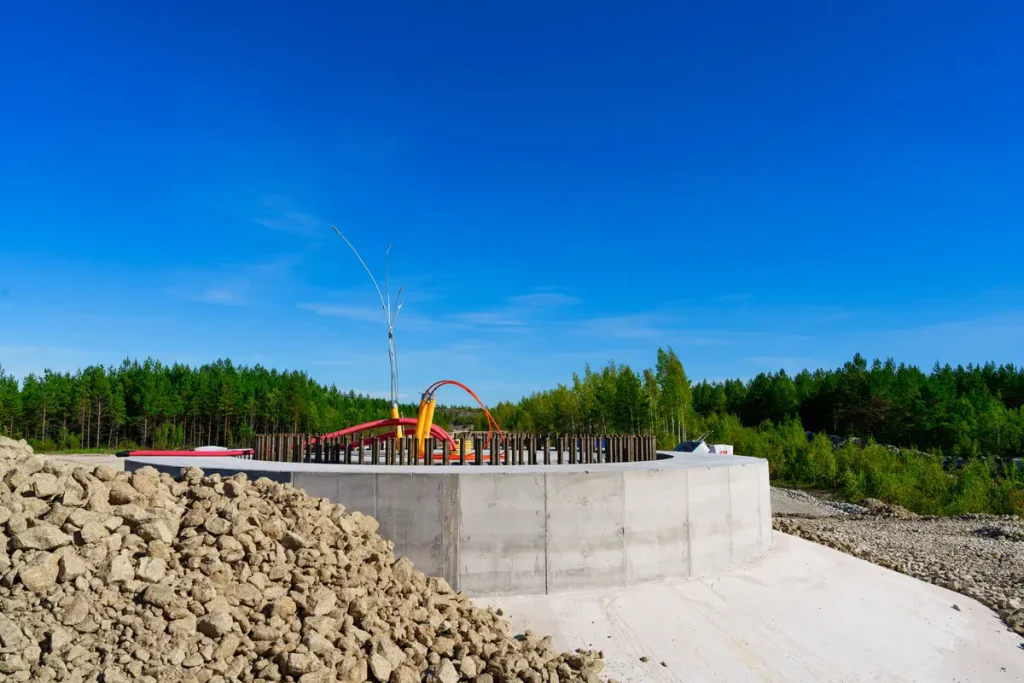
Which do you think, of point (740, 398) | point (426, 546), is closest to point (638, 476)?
point (426, 546)

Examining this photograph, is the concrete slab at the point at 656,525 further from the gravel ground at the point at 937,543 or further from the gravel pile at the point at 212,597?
the gravel ground at the point at 937,543

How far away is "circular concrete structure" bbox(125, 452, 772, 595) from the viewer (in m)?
9.95

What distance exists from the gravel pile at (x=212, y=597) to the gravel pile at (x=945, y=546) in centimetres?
1027

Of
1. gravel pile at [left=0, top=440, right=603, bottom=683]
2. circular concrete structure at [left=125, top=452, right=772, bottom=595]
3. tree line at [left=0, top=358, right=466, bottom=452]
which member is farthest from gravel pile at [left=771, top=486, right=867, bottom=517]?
tree line at [left=0, top=358, right=466, bottom=452]

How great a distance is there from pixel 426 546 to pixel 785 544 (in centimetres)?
855

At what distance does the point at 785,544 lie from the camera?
1430cm

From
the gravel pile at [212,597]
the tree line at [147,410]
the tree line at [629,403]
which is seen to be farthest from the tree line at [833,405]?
the gravel pile at [212,597]

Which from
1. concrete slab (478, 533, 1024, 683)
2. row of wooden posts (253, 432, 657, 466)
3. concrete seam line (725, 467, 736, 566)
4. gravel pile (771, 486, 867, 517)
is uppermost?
row of wooden posts (253, 432, 657, 466)

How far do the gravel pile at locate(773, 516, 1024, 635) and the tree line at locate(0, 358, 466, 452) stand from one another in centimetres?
4565

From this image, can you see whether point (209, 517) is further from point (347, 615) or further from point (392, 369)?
point (392, 369)

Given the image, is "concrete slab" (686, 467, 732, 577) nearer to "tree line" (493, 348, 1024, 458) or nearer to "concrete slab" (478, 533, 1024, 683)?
"concrete slab" (478, 533, 1024, 683)

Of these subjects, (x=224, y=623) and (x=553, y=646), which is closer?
(x=224, y=623)

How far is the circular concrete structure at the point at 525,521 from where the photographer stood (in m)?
9.95

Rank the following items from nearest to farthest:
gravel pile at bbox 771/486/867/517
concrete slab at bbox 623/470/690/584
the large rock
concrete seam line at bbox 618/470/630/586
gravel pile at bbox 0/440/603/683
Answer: gravel pile at bbox 0/440/603/683 → the large rock → concrete seam line at bbox 618/470/630/586 → concrete slab at bbox 623/470/690/584 → gravel pile at bbox 771/486/867/517
